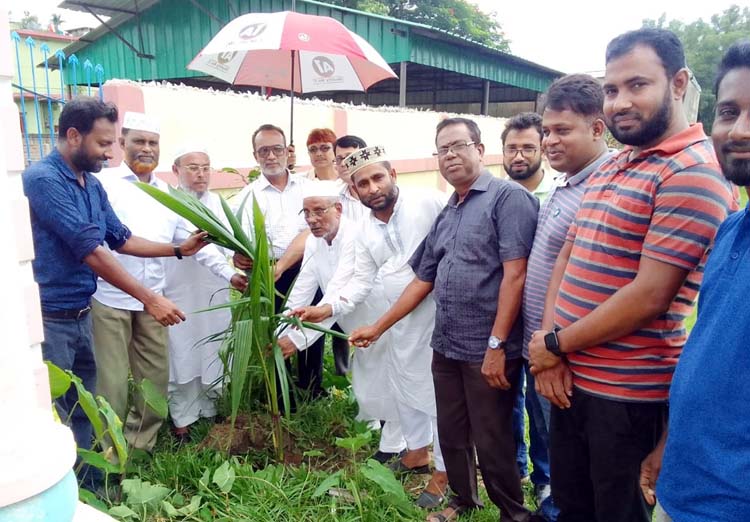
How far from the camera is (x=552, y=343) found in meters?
1.77

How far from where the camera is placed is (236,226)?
2625 millimetres

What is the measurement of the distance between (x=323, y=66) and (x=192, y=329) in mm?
2691

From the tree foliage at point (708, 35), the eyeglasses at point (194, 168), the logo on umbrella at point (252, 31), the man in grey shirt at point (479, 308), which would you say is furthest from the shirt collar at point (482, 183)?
the tree foliage at point (708, 35)

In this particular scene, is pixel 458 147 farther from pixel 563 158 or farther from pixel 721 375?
pixel 721 375

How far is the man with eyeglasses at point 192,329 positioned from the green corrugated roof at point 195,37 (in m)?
6.66

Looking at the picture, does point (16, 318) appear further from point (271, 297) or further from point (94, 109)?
point (94, 109)

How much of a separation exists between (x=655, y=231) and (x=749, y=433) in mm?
574

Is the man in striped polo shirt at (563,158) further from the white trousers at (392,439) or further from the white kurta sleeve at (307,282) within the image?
the white kurta sleeve at (307,282)

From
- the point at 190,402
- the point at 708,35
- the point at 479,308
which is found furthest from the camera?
the point at 708,35


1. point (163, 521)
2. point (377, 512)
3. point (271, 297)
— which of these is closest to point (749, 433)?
point (377, 512)

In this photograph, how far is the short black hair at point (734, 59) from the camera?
126 centimetres

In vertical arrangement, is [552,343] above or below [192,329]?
above

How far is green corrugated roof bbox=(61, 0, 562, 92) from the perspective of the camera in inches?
376

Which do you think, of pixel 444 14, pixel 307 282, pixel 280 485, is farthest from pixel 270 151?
pixel 444 14
